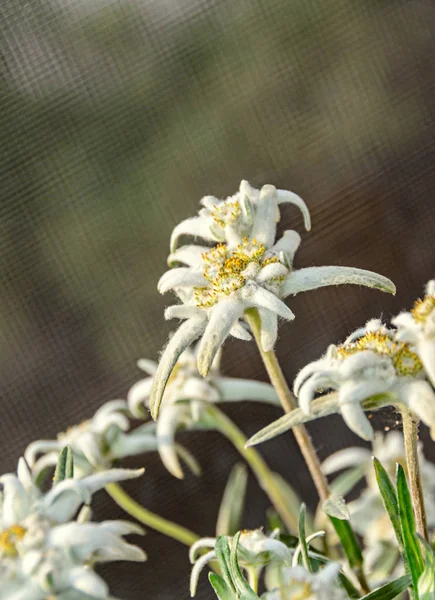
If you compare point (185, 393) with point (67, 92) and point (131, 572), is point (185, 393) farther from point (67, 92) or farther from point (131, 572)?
point (67, 92)

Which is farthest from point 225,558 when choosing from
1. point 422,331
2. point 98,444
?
point 98,444

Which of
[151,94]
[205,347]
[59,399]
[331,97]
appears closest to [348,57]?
[331,97]

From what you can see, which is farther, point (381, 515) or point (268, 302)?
point (381, 515)

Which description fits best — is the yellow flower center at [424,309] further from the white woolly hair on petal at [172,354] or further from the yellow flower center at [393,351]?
the white woolly hair on petal at [172,354]

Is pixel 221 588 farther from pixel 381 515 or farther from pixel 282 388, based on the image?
pixel 381 515

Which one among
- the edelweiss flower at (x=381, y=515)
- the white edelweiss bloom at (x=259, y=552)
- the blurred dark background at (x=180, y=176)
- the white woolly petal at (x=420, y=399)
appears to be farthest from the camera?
the blurred dark background at (x=180, y=176)

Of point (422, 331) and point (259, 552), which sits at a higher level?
point (422, 331)

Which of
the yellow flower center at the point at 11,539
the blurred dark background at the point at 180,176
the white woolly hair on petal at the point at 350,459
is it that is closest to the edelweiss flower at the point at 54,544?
the yellow flower center at the point at 11,539

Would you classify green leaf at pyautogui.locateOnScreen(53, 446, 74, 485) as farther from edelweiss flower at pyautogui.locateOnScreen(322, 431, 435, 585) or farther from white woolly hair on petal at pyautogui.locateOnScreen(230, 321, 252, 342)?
edelweiss flower at pyautogui.locateOnScreen(322, 431, 435, 585)
